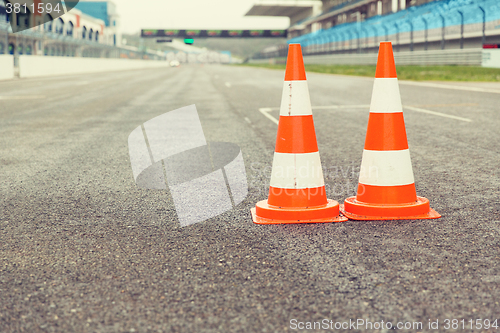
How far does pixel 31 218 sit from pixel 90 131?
16.9 ft

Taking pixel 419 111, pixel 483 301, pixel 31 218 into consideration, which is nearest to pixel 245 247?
pixel 483 301

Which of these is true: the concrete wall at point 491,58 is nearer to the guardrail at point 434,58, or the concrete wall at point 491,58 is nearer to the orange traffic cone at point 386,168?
the guardrail at point 434,58

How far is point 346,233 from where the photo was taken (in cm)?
334

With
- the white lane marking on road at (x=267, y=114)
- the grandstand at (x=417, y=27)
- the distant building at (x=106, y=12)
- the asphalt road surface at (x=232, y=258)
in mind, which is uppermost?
the distant building at (x=106, y=12)

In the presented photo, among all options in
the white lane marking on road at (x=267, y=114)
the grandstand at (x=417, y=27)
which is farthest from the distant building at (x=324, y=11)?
the white lane marking on road at (x=267, y=114)

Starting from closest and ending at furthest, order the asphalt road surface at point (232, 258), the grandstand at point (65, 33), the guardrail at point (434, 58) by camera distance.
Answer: the asphalt road surface at point (232, 258), the guardrail at point (434, 58), the grandstand at point (65, 33)

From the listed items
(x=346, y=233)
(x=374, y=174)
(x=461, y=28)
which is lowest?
(x=346, y=233)

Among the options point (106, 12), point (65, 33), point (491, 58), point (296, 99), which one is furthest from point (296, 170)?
point (106, 12)

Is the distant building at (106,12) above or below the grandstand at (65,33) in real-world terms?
above

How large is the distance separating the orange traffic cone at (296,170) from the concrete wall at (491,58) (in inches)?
1119

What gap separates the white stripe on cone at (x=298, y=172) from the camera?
144 inches

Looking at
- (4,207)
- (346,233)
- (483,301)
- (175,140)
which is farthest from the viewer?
(175,140)

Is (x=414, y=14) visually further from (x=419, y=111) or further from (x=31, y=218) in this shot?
(x=31, y=218)

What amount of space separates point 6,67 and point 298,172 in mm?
31499
